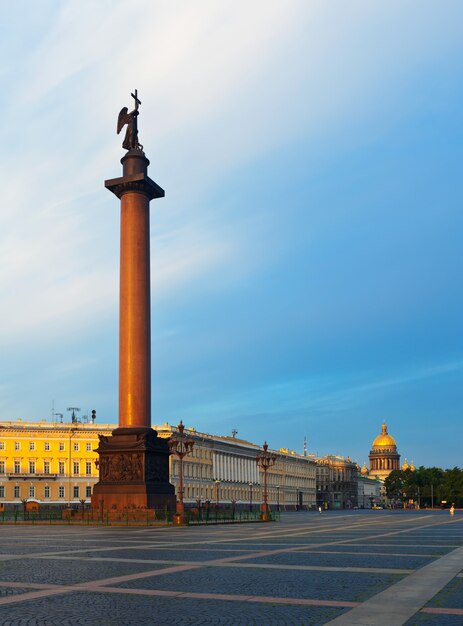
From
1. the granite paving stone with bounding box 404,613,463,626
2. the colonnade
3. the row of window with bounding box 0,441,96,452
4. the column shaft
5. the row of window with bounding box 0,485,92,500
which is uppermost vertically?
the column shaft

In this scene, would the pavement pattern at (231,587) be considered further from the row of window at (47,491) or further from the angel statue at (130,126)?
the row of window at (47,491)

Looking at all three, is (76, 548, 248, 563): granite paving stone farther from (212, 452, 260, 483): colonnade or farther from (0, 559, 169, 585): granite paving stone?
(212, 452, 260, 483): colonnade

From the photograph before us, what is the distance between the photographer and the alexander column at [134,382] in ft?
172

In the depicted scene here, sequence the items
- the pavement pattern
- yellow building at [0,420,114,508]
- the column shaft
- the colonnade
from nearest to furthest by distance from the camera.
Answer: the pavement pattern < the column shaft < yellow building at [0,420,114,508] < the colonnade

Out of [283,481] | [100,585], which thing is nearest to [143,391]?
[100,585]

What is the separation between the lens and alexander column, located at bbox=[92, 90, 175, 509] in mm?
52500

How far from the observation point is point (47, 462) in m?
124

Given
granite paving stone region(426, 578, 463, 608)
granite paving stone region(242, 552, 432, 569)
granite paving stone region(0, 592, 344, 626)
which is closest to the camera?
granite paving stone region(0, 592, 344, 626)

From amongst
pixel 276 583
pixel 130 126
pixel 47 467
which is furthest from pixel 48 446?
pixel 276 583

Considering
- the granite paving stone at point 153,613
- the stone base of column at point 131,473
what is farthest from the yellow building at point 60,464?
the granite paving stone at point 153,613

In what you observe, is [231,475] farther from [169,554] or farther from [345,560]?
[345,560]

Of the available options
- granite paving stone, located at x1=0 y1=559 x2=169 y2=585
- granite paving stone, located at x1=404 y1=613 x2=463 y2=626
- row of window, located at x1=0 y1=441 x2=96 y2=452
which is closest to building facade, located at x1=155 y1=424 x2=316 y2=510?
row of window, located at x1=0 y1=441 x2=96 y2=452

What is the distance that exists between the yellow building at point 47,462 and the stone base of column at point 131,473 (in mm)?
70241

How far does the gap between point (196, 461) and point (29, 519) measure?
73989 millimetres
